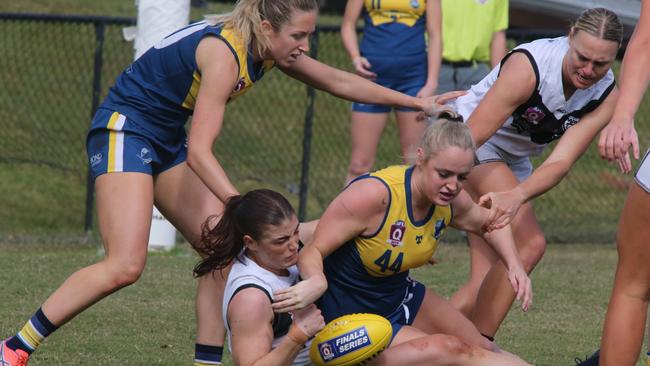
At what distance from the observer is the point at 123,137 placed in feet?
15.7

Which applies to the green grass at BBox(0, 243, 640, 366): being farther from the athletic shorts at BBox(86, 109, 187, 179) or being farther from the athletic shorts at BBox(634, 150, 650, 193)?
the athletic shorts at BBox(634, 150, 650, 193)

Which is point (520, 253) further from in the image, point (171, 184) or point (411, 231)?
point (171, 184)

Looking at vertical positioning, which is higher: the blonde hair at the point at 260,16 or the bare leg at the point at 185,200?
the blonde hair at the point at 260,16

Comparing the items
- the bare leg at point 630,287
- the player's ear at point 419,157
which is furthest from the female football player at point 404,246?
the bare leg at point 630,287

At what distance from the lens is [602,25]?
4777 mm

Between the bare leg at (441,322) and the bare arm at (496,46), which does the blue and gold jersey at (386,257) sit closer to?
the bare leg at (441,322)

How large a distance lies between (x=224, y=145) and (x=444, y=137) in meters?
7.15

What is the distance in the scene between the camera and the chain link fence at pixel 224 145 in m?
10.4

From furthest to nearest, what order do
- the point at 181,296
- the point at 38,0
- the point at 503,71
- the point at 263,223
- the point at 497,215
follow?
the point at 38,0, the point at 181,296, the point at 503,71, the point at 497,215, the point at 263,223

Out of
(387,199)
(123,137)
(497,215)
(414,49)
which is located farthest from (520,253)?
(414,49)

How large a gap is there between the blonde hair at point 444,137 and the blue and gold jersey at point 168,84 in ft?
2.47

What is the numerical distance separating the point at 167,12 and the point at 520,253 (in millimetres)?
3592

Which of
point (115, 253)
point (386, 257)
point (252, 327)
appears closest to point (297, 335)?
point (252, 327)

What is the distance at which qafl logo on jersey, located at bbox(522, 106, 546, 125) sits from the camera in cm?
512
